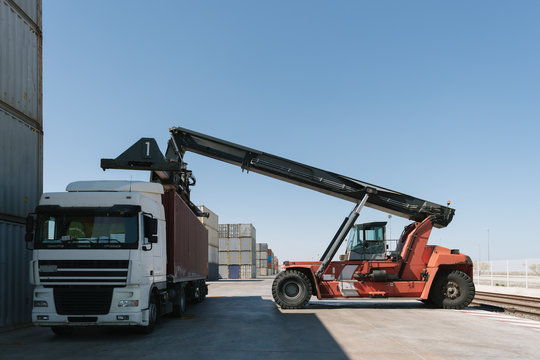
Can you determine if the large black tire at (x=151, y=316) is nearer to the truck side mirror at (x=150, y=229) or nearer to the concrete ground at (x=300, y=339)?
the concrete ground at (x=300, y=339)

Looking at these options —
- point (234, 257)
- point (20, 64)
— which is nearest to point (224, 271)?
point (234, 257)

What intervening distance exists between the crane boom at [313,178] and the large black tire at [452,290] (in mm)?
1993

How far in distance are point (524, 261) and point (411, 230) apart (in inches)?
514

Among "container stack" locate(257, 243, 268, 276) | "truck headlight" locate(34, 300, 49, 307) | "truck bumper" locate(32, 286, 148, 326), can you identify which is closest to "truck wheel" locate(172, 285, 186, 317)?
"truck bumper" locate(32, 286, 148, 326)

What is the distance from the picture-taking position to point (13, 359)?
7.89 m

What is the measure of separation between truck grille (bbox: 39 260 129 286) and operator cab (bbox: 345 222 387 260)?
9.55 m

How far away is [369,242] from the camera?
658 inches

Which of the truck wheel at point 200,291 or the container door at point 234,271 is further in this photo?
the container door at point 234,271

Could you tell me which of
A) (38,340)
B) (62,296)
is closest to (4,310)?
(38,340)

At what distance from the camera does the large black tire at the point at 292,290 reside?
1580cm

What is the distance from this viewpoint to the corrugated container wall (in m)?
11.7

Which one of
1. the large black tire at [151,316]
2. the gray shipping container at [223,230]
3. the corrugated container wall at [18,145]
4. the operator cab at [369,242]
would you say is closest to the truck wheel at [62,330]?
the large black tire at [151,316]

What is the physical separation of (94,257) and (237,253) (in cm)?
4944

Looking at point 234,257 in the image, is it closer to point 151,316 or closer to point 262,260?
point 262,260
